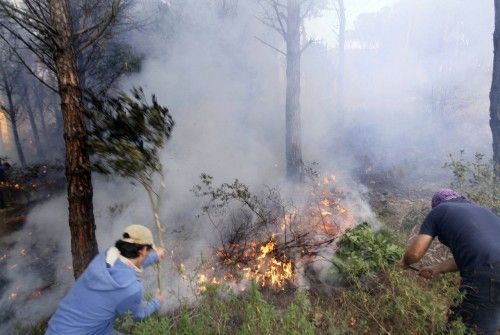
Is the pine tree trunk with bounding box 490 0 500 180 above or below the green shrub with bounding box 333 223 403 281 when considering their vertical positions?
above

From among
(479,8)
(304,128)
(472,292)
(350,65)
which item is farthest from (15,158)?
(479,8)

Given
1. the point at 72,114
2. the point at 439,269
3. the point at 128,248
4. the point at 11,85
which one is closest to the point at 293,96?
the point at 72,114

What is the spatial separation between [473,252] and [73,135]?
439 cm

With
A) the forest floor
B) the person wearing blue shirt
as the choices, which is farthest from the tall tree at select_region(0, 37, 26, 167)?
the person wearing blue shirt

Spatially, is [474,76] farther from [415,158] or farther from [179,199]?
[179,199]

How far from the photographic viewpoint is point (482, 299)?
3.09m

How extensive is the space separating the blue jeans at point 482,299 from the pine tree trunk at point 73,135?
4146 mm

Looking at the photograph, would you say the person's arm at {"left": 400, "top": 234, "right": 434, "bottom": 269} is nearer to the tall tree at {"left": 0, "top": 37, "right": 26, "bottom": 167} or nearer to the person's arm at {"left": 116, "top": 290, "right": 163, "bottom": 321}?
the person's arm at {"left": 116, "top": 290, "right": 163, "bottom": 321}

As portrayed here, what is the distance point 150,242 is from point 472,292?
2898 millimetres

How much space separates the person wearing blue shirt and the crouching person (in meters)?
2.56

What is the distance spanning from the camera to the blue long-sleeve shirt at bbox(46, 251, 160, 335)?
9.43 ft

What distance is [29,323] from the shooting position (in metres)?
5.50

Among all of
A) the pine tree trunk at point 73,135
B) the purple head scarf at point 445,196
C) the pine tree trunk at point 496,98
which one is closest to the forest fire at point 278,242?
the pine tree trunk at point 73,135

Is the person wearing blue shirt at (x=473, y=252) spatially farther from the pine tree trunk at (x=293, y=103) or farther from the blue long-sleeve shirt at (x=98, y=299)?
the pine tree trunk at (x=293, y=103)
